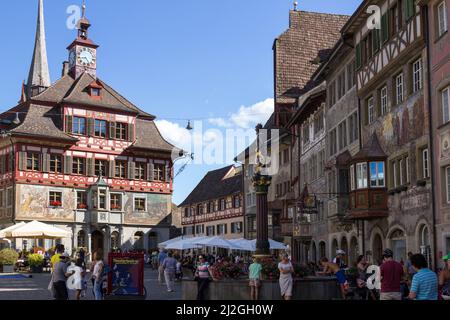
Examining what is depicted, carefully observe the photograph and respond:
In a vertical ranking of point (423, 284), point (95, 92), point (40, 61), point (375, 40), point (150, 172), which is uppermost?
point (40, 61)

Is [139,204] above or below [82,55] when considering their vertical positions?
below

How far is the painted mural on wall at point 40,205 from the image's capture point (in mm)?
53594

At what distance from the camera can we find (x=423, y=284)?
30.0 feet

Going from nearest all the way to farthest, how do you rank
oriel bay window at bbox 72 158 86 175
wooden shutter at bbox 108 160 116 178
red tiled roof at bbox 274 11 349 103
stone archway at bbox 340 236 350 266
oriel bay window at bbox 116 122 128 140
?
stone archway at bbox 340 236 350 266 < red tiled roof at bbox 274 11 349 103 < oriel bay window at bbox 72 158 86 175 < wooden shutter at bbox 108 160 116 178 < oriel bay window at bbox 116 122 128 140

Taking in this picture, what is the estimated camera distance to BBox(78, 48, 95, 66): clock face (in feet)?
204

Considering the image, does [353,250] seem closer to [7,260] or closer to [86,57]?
[7,260]

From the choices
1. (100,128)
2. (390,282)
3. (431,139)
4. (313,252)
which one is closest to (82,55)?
(100,128)

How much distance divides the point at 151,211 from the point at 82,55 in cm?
→ 1422

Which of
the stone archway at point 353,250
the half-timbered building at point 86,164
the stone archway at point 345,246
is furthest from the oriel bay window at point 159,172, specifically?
the stone archway at point 353,250

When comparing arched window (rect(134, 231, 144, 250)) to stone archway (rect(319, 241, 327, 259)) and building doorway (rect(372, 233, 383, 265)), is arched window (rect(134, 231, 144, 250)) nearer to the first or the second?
stone archway (rect(319, 241, 327, 259))

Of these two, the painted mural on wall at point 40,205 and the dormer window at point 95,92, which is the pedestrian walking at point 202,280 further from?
the dormer window at point 95,92

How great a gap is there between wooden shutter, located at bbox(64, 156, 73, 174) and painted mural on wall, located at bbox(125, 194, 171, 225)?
5.44m

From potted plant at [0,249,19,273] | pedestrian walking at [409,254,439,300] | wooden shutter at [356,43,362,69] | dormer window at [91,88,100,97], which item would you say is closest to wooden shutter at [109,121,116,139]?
dormer window at [91,88,100,97]
